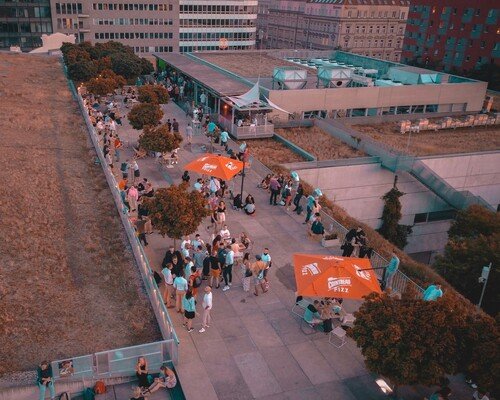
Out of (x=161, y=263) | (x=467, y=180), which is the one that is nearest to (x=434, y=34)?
(x=467, y=180)

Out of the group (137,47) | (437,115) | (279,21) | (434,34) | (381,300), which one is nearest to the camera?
(381,300)

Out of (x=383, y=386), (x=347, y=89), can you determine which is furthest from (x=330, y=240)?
(x=347, y=89)

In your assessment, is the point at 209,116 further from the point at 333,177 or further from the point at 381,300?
the point at 381,300

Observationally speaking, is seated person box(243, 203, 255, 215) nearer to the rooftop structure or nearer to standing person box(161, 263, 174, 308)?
standing person box(161, 263, 174, 308)

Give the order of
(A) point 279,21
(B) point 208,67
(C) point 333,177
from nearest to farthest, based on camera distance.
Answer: (C) point 333,177
(B) point 208,67
(A) point 279,21

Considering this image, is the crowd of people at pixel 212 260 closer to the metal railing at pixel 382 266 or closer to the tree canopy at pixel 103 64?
the metal railing at pixel 382 266

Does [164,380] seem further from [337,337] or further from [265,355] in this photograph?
[337,337]
